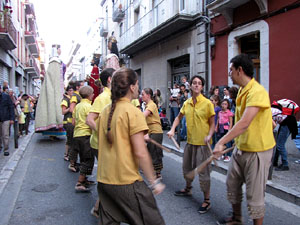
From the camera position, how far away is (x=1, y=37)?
52.0 feet

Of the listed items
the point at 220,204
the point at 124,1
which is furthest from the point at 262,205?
the point at 124,1

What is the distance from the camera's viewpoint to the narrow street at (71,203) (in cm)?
377

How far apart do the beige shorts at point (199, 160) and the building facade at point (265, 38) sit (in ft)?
16.9

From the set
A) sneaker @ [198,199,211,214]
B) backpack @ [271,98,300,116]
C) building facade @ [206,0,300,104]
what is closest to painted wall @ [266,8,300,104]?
building facade @ [206,0,300,104]

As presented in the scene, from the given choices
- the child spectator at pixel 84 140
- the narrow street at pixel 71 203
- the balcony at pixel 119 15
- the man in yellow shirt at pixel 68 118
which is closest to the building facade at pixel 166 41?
the balcony at pixel 119 15

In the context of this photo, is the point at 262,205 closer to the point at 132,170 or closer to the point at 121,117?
the point at 132,170

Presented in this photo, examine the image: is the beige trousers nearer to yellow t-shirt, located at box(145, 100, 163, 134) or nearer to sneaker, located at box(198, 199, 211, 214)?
yellow t-shirt, located at box(145, 100, 163, 134)

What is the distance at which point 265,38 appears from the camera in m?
9.09

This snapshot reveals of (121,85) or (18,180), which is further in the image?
(18,180)

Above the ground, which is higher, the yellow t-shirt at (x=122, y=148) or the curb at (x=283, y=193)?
the yellow t-shirt at (x=122, y=148)

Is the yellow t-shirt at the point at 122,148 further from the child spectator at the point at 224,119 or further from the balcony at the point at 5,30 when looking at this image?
the balcony at the point at 5,30

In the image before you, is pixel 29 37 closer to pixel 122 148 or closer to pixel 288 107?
pixel 288 107

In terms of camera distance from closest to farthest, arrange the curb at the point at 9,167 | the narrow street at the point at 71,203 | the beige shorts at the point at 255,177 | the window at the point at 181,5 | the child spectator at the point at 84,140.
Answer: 1. the beige shorts at the point at 255,177
2. the narrow street at the point at 71,203
3. the child spectator at the point at 84,140
4. the curb at the point at 9,167
5. the window at the point at 181,5

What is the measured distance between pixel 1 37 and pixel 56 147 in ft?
31.6
